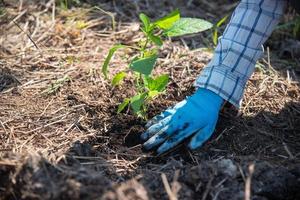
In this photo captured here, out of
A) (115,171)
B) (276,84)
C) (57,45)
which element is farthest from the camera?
(57,45)

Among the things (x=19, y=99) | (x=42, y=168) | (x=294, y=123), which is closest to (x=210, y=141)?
(x=294, y=123)

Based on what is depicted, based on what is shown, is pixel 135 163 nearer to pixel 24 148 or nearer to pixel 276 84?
pixel 24 148

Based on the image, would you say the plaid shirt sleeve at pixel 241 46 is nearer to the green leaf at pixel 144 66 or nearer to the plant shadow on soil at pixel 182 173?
the plant shadow on soil at pixel 182 173

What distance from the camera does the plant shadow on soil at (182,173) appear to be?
4.28ft

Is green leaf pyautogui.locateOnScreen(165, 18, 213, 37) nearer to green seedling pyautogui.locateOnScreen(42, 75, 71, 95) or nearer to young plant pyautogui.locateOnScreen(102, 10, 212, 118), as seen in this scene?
young plant pyautogui.locateOnScreen(102, 10, 212, 118)

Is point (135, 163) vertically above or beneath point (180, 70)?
beneath

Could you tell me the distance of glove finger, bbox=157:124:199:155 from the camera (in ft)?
5.62

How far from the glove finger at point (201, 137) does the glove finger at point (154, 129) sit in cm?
12

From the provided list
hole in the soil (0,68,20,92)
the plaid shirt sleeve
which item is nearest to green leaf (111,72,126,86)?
the plaid shirt sleeve

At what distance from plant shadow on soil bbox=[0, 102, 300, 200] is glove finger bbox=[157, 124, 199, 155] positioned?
3 cm

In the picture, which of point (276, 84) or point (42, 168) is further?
point (276, 84)

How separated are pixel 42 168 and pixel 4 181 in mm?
167

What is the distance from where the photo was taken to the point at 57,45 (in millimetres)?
2379

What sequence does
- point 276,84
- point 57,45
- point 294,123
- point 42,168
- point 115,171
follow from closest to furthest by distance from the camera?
point 42,168, point 115,171, point 294,123, point 276,84, point 57,45
